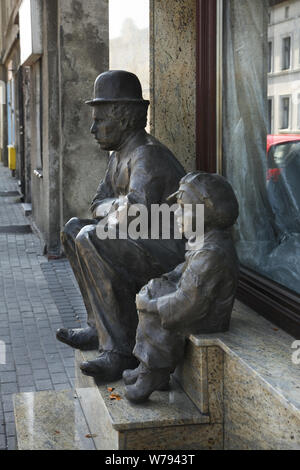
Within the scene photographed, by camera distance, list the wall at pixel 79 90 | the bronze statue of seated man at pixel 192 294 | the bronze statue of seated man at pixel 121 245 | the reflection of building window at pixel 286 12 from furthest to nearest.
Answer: the wall at pixel 79 90, the reflection of building window at pixel 286 12, the bronze statue of seated man at pixel 121 245, the bronze statue of seated man at pixel 192 294

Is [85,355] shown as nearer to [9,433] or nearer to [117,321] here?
[117,321]

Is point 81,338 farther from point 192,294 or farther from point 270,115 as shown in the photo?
point 270,115

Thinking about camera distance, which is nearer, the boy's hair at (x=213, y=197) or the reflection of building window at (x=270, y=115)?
the boy's hair at (x=213, y=197)

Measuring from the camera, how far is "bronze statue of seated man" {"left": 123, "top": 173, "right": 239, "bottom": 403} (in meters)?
3.56

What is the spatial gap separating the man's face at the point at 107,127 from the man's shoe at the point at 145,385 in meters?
1.41

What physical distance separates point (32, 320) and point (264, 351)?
4179 millimetres

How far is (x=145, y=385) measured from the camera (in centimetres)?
376

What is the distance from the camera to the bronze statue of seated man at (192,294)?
3559mm

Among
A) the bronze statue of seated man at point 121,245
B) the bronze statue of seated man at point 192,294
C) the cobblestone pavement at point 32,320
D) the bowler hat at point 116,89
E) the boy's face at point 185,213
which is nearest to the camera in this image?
the bronze statue of seated man at point 192,294

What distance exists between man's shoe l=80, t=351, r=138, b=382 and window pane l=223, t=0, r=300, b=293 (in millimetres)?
1048

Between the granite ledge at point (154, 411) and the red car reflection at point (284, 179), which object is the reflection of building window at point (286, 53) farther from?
the granite ledge at point (154, 411)

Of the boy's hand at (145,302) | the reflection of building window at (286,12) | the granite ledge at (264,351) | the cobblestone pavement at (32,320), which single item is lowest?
the cobblestone pavement at (32,320)

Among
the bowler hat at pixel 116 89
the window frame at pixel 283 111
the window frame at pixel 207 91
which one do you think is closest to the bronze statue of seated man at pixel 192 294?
the bowler hat at pixel 116 89

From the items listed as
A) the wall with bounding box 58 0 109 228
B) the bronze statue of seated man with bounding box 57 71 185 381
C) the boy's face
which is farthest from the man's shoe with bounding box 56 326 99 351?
the wall with bounding box 58 0 109 228
